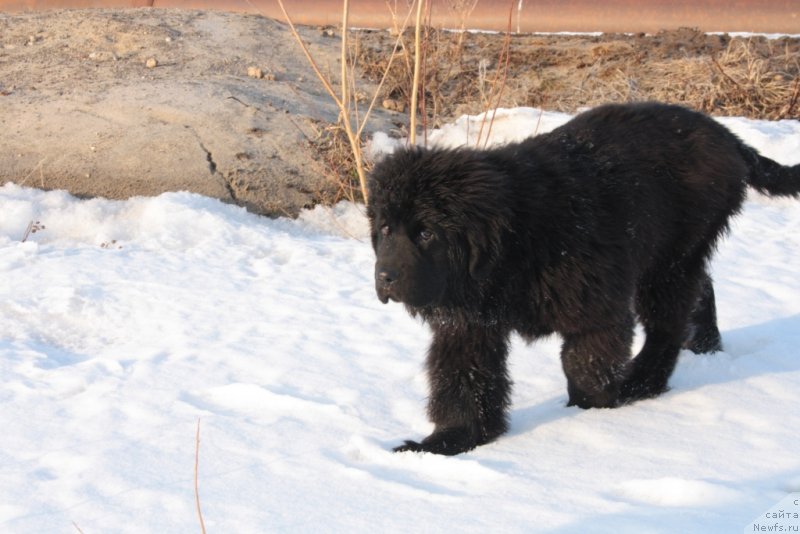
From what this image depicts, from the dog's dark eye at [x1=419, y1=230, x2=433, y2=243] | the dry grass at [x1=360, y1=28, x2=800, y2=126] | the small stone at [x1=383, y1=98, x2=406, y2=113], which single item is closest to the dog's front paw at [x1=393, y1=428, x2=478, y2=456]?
the dog's dark eye at [x1=419, y1=230, x2=433, y2=243]

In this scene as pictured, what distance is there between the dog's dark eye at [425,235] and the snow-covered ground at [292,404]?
86 cm

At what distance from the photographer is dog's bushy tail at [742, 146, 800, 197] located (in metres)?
4.78

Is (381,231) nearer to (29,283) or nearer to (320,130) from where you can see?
(29,283)

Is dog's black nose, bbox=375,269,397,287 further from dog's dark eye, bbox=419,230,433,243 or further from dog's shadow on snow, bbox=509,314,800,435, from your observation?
dog's shadow on snow, bbox=509,314,800,435

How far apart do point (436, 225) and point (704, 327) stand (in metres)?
2.01

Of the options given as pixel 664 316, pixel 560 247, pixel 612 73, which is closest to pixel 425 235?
pixel 560 247

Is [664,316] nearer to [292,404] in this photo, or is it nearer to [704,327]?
[704,327]

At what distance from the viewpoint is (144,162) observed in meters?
7.49

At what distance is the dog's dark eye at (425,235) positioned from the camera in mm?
3660

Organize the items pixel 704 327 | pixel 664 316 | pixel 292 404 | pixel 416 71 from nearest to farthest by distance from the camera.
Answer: pixel 292 404 < pixel 664 316 < pixel 704 327 < pixel 416 71

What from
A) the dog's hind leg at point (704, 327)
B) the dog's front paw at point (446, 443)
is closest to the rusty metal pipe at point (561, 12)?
the dog's hind leg at point (704, 327)

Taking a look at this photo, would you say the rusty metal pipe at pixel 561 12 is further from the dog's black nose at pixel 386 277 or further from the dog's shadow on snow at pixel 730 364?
the dog's black nose at pixel 386 277

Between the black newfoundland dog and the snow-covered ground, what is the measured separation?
0.81ft

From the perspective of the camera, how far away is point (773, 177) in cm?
481
